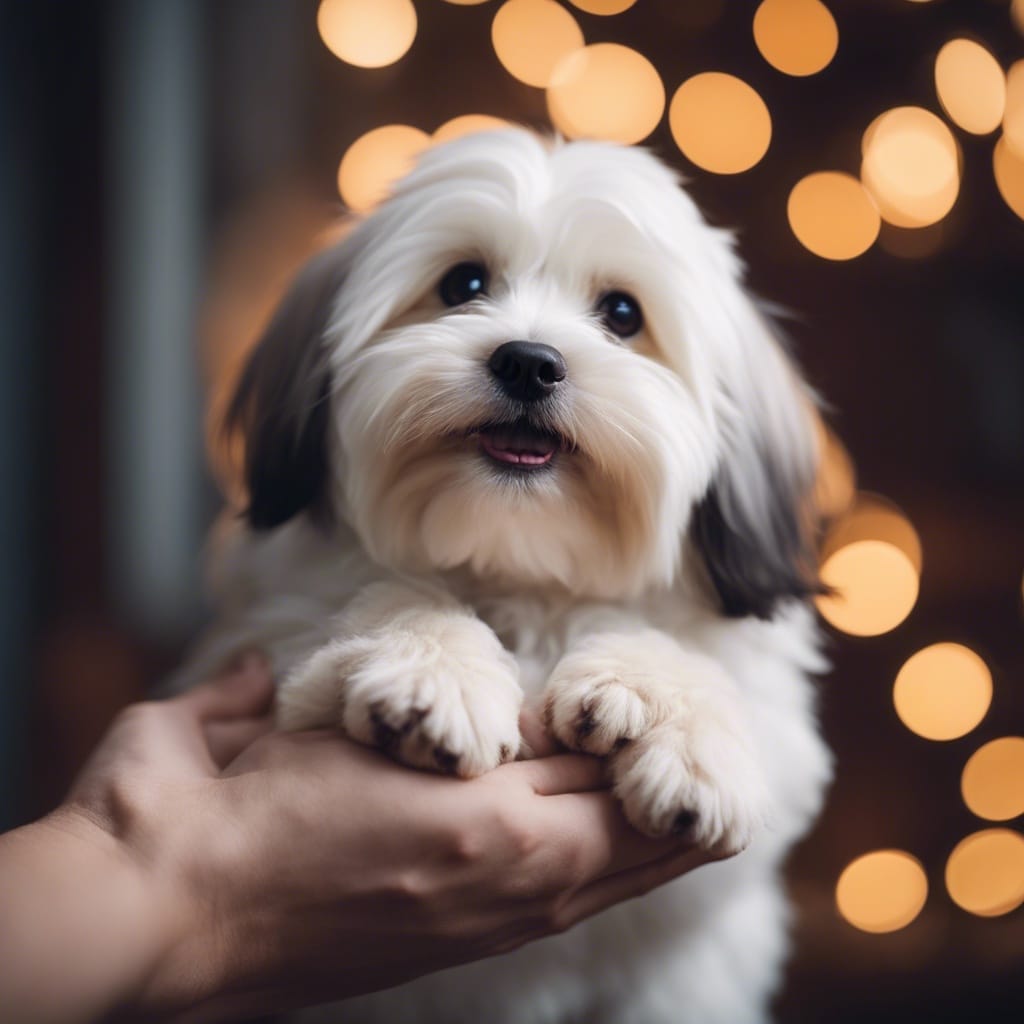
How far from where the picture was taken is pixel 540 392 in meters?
1.00

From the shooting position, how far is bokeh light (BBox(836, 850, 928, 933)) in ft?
6.79

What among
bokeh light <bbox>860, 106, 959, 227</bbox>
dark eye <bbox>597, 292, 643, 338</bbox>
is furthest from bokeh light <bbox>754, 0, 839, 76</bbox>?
dark eye <bbox>597, 292, 643, 338</bbox>

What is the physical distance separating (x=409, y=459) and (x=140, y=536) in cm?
203

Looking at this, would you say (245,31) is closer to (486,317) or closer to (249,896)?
(486,317)

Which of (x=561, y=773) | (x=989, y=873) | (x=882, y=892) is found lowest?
(x=882, y=892)

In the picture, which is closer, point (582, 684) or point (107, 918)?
point (107, 918)

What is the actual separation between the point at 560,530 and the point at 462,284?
0.36 metres

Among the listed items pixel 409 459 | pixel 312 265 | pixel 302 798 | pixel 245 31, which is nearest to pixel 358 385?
pixel 409 459

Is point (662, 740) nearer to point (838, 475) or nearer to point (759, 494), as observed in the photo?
point (759, 494)

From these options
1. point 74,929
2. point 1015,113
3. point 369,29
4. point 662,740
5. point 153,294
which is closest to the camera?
point 74,929

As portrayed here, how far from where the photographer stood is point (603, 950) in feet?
3.83

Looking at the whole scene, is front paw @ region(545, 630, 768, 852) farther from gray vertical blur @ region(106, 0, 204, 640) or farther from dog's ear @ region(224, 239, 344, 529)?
gray vertical blur @ region(106, 0, 204, 640)

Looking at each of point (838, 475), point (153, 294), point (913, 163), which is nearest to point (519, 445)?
point (838, 475)

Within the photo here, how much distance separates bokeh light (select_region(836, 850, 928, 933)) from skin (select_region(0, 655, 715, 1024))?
139 centimetres
